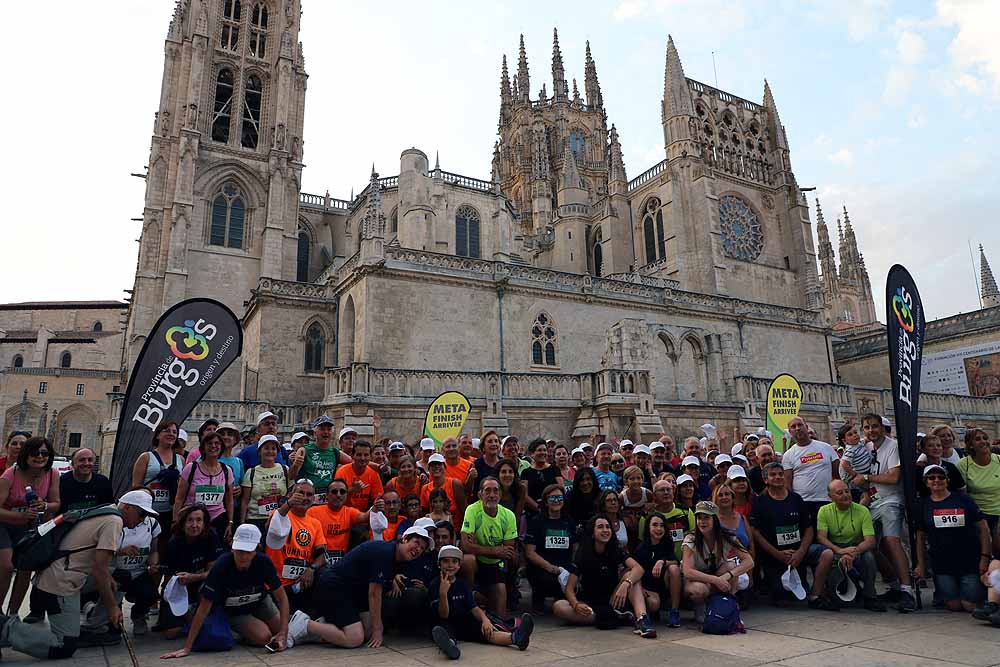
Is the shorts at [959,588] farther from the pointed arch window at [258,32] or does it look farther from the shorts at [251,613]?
the pointed arch window at [258,32]

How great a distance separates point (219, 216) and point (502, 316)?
66.3 ft

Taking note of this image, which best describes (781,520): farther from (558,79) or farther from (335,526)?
(558,79)

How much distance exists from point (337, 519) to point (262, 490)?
105cm

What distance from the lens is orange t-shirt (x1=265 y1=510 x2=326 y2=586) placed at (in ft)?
20.1

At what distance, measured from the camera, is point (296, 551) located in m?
6.16

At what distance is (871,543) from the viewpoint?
275 inches

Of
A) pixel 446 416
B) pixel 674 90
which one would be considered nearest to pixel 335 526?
pixel 446 416

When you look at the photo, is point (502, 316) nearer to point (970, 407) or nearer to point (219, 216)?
point (219, 216)

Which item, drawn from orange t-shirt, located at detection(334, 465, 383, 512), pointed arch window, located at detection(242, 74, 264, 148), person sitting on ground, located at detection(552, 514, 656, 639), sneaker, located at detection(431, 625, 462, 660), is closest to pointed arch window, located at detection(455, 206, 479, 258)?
pointed arch window, located at detection(242, 74, 264, 148)

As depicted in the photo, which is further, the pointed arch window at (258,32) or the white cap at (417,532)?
the pointed arch window at (258,32)

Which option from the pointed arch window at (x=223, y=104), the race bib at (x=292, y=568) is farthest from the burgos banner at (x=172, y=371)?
the pointed arch window at (x=223, y=104)

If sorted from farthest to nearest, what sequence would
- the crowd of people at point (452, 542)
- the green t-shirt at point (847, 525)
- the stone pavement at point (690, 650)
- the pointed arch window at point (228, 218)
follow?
the pointed arch window at point (228, 218) < the green t-shirt at point (847, 525) < the crowd of people at point (452, 542) < the stone pavement at point (690, 650)

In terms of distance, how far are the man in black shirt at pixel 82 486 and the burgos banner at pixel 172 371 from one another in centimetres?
103

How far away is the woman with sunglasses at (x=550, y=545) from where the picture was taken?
684 centimetres
